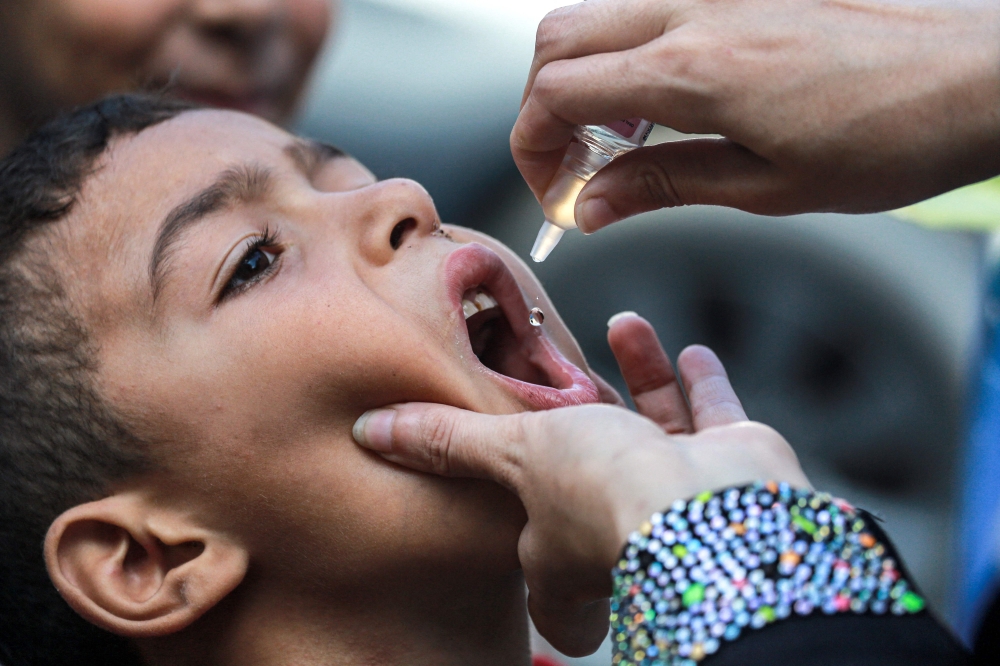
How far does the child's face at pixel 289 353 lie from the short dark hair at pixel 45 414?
0.04m

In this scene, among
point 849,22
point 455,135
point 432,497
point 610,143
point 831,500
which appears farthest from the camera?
point 455,135

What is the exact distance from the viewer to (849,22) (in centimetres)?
120

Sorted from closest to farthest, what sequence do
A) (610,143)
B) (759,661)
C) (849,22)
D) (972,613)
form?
(759,661) → (849,22) → (610,143) → (972,613)

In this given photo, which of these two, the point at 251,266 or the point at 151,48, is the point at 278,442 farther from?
the point at 151,48

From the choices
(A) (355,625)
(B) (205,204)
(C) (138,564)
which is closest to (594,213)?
(B) (205,204)

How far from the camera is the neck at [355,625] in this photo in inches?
55.5

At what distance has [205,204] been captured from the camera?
144cm

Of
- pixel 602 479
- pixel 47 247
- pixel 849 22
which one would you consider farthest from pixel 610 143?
pixel 47 247

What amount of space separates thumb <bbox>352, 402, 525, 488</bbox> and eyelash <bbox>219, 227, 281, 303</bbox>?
292mm

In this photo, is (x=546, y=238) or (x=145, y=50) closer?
(x=546, y=238)

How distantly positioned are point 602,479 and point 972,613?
6.37 feet

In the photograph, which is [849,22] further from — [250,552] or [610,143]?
[250,552]

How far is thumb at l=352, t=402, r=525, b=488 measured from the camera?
1.20 meters

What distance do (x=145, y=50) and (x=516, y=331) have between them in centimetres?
152
